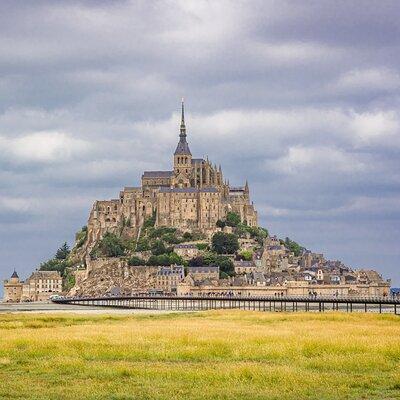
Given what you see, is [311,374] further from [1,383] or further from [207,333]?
[207,333]

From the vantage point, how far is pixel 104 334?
64125 mm

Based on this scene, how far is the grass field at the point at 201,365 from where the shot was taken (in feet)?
123

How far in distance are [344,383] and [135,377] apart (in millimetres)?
9218

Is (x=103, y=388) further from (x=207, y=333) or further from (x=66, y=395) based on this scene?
(x=207, y=333)

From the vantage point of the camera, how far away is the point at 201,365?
46062 mm

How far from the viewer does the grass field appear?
123ft

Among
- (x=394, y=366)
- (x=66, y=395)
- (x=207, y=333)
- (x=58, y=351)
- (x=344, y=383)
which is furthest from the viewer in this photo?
(x=207, y=333)

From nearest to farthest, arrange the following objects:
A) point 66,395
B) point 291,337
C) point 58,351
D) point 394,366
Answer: point 66,395 < point 394,366 < point 58,351 < point 291,337

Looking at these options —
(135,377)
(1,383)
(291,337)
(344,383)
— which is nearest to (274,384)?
(344,383)

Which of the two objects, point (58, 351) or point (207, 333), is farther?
point (207, 333)

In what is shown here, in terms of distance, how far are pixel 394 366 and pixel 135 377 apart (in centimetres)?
1296

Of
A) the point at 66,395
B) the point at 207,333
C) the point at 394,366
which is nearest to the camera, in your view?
the point at 66,395

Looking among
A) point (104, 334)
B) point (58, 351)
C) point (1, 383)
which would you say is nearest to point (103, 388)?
point (1, 383)

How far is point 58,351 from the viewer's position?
52.3 metres
